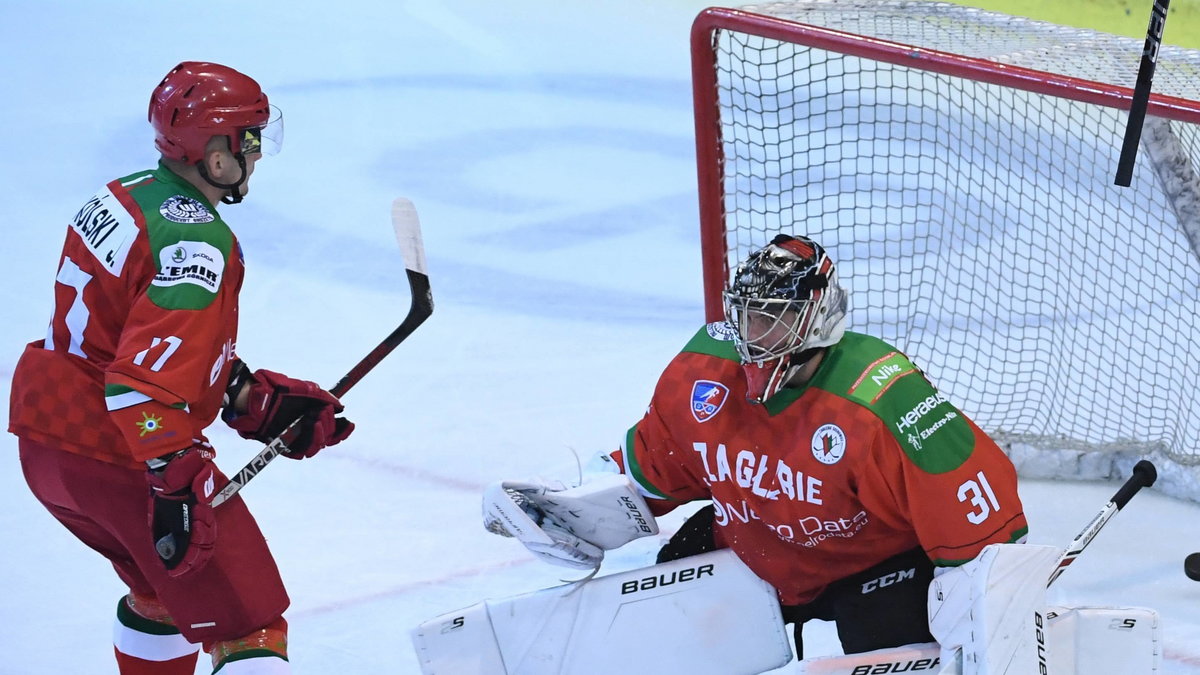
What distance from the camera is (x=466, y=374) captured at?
4242mm

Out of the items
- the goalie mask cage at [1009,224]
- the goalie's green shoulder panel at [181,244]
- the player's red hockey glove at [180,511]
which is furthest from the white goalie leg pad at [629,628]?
the goalie mask cage at [1009,224]

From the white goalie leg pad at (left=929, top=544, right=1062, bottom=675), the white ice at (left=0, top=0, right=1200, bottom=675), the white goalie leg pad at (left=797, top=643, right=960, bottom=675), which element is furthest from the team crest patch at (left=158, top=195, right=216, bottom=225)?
the white goalie leg pad at (left=929, top=544, right=1062, bottom=675)

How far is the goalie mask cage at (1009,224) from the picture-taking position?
3.55m

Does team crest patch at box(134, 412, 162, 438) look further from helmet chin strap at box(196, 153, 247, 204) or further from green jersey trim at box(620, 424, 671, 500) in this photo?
green jersey trim at box(620, 424, 671, 500)

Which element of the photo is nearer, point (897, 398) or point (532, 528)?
point (897, 398)

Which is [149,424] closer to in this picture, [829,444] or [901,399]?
[829,444]

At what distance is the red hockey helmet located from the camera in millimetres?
2372

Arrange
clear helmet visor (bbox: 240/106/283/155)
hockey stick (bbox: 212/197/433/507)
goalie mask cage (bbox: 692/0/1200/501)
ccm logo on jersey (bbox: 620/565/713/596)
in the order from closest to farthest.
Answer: clear helmet visor (bbox: 240/106/283/155), ccm logo on jersey (bbox: 620/565/713/596), hockey stick (bbox: 212/197/433/507), goalie mask cage (bbox: 692/0/1200/501)

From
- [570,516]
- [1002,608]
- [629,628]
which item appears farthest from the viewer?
[570,516]

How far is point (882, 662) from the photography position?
7.49 ft

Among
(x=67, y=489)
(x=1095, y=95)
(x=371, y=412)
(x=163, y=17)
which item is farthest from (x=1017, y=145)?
(x=163, y=17)

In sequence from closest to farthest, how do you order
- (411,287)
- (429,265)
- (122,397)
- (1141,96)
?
(122,397) → (1141,96) → (411,287) → (429,265)

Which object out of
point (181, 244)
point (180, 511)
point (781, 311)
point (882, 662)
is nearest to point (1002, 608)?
point (882, 662)

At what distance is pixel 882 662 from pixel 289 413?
3.66ft
